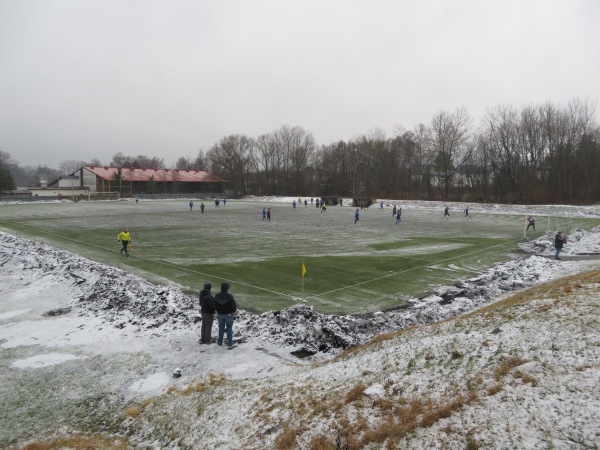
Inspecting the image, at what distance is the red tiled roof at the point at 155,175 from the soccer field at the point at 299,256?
75.3m

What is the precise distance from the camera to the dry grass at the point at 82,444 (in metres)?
6.00

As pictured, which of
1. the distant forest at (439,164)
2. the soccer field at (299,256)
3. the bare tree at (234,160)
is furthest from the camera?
the bare tree at (234,160)

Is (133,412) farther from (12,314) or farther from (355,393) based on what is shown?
(12,314)

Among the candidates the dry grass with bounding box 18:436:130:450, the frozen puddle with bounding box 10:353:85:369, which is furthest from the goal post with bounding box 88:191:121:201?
the dry grass with bounding box 18:436:130:450

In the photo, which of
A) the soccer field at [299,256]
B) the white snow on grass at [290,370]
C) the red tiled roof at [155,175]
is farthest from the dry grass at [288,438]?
the red tiled roof at [155,175]

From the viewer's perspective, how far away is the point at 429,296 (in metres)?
14.2

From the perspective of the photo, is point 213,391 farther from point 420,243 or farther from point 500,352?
point 420,243

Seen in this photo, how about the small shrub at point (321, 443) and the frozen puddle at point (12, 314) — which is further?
the frozen puddle at point (12, 314)

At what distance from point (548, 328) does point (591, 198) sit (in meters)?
69.5

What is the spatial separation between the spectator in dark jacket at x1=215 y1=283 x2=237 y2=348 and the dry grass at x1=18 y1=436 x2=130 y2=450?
373cm

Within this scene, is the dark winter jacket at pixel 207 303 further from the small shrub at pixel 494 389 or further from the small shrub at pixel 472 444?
the small shrub at pixel 472 444

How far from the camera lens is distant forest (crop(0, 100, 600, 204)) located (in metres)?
70.9

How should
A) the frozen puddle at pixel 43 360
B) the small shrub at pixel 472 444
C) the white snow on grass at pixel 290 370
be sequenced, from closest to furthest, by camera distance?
the small shrub at pixel 472 444
the white snow on grass at pixel 290 370
the frozen puddle at pixel 43 360

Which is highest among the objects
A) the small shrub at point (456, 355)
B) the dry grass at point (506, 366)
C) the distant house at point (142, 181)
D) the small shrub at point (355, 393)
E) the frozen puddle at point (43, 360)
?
the distant house at point (142, 181)
